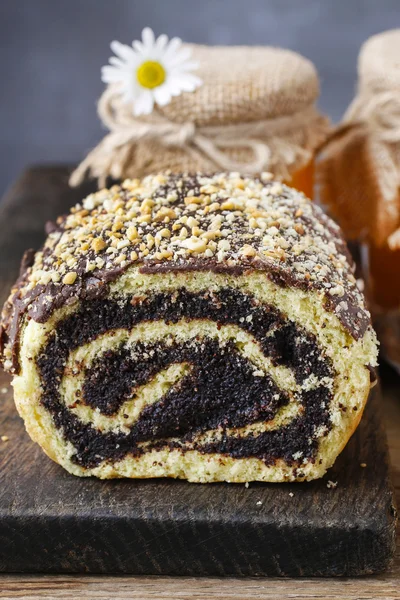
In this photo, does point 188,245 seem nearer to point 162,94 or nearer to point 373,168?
point 162,94

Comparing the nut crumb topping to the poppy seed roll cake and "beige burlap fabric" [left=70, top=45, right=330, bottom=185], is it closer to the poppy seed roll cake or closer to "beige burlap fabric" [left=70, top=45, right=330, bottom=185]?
the poppy seed roll cake

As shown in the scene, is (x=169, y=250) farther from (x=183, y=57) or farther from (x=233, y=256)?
(x=183, y=57)

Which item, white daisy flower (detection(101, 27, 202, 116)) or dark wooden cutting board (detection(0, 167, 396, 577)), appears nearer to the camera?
dark wooden cutting board (detection(0, 167, 396, 577))

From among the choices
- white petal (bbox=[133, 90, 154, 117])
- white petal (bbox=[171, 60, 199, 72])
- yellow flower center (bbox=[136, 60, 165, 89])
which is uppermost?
yellow flower center (bbox=[136, 60, 165, 89])

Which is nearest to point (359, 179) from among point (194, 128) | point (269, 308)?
point (194, 128)

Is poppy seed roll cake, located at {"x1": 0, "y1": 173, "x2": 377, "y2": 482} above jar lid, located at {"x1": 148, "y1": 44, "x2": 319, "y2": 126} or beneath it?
beneath

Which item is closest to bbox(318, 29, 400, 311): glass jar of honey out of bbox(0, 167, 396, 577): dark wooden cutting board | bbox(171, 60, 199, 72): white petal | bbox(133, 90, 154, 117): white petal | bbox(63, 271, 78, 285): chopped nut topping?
bbox(171, 60, 199, 72): white petal
